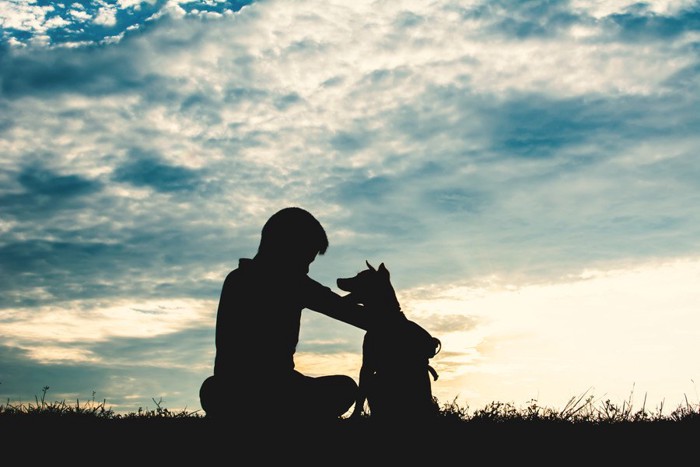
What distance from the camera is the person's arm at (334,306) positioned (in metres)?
5.07

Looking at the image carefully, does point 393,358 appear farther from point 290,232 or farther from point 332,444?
point 290,232

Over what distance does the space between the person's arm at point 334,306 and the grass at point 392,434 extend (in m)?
0.88

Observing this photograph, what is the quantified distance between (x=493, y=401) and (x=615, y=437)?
6.46ft

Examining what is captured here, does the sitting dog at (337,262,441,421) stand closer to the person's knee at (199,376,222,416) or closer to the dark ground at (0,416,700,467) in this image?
the dark ground at (0,416,700,467)

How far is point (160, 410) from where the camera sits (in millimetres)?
8484

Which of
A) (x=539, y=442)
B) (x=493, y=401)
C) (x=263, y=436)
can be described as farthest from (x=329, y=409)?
(x=493, y=401)

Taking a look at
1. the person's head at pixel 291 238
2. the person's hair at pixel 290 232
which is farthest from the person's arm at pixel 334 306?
the person's hair at pixel 290 232

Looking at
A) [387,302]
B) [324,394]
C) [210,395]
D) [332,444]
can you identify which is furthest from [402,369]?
[210,395]

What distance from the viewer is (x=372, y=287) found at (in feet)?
20.7

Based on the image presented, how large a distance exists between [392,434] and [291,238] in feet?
7.88

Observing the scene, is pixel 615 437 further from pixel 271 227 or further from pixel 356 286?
pixel 271 227

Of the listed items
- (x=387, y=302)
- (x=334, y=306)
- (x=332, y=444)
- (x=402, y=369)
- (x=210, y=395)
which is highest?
(x=387, y=302)

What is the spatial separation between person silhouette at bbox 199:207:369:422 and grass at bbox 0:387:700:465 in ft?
0.61

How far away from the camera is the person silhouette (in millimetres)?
4840
